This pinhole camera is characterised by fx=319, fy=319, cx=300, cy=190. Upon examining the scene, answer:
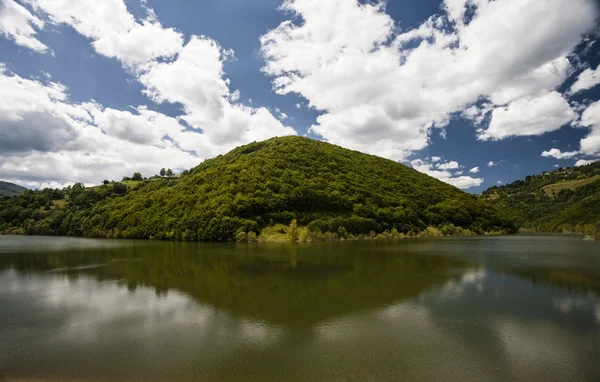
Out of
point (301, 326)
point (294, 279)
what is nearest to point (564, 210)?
point (294, 279)

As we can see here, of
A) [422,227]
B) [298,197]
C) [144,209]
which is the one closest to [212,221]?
[298,197]

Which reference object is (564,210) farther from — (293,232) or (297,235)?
(293,232)

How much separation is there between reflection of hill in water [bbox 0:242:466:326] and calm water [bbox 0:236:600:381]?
0.17 metres

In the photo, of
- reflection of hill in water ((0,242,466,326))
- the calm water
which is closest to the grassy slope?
reflection of hill in water ((0,242,466,326))

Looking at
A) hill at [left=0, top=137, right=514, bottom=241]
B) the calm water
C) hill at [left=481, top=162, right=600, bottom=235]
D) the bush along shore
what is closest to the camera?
the calm water

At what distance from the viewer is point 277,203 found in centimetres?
8594

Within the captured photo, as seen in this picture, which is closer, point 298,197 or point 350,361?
point 350,361

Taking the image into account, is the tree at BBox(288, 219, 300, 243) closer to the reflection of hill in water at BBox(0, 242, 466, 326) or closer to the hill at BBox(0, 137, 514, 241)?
the hill at BBox(0, 137, 514, 241)

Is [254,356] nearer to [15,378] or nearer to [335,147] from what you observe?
[15,378]

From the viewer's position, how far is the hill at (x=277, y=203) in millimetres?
83438

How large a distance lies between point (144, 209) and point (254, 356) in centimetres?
9722

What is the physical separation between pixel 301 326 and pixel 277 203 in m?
71.7

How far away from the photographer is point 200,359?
1109cm

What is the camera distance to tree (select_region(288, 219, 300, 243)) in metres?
75.6
